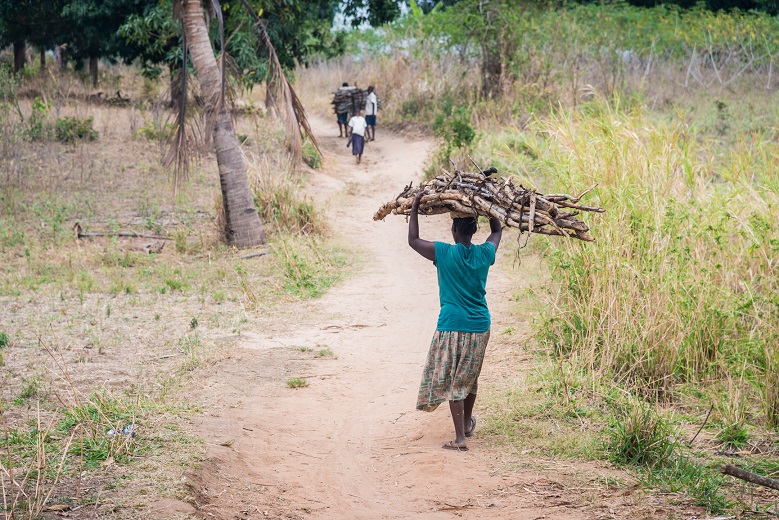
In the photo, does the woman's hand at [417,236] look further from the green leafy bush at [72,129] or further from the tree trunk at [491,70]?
the tree trunk at [491,70]

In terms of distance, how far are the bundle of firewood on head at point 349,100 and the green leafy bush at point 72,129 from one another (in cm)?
757

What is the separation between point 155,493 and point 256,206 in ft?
27.8

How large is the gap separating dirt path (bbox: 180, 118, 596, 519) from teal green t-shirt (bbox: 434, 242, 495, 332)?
0.86 metres

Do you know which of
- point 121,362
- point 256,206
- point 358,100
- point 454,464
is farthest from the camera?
point 358,100

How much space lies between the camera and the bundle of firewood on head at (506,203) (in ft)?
14.9

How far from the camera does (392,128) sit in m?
22.9

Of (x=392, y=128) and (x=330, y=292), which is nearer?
(x=330, y=292)

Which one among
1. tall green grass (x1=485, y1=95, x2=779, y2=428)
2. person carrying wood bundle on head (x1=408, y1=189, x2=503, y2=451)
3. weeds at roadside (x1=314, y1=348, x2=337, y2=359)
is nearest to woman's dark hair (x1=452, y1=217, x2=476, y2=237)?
person carrying wood bundle on head (x1=408, y1=189, x2=503, y2=451)

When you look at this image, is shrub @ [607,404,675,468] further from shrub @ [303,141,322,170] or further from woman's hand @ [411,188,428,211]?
shrub @ [303,141,322,170]

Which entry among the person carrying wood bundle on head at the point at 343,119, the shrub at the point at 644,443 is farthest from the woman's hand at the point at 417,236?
the person carrying wood bundle on head at the point at 343,119

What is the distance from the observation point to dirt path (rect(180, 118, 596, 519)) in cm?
436

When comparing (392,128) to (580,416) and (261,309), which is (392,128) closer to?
(261,309)

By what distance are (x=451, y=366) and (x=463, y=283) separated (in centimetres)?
52

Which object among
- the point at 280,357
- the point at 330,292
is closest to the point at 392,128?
the point at 330,292
